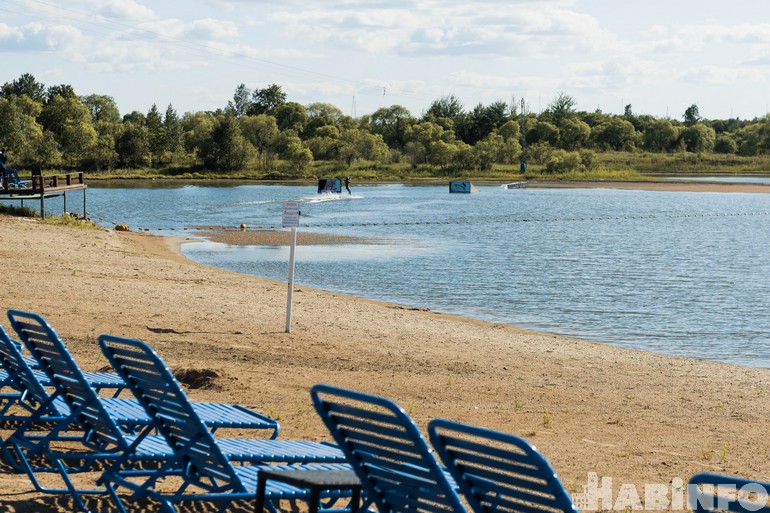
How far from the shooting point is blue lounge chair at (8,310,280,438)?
6.26 metres

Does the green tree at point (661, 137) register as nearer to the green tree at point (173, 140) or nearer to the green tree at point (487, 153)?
the green tree at point (487, 153)

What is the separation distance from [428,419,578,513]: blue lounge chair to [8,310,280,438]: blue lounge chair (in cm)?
270

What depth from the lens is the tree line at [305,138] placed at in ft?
432

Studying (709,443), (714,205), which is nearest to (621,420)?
(709,443)

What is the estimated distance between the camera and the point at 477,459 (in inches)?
160

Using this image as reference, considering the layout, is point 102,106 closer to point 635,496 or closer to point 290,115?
point 290,115

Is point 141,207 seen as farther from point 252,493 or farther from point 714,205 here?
point 252,493

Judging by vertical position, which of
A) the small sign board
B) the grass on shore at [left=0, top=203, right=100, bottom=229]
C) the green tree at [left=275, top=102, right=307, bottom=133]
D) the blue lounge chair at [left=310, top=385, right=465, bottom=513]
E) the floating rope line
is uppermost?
the green tree at [left=275, top=102, right=307, bottom=133]

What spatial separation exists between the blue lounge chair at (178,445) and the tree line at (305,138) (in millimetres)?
124638

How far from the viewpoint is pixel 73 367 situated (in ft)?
19.8

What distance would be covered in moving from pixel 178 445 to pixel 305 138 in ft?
558

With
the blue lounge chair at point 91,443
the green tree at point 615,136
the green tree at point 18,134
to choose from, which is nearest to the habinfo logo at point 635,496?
the blue lounge chair at point 91,443

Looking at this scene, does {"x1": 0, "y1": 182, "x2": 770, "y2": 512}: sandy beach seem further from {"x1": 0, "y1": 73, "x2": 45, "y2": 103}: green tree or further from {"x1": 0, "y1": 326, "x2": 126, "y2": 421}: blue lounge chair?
{"x1": 0, "y1": 73, "x2": 45, "y2": 103}: green tree

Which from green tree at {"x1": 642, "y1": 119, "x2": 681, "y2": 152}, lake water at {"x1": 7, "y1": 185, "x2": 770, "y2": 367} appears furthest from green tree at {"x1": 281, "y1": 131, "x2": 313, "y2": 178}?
lake water at {"x1": 7, "y1": 185, "x2": 770, "y2": 367}
